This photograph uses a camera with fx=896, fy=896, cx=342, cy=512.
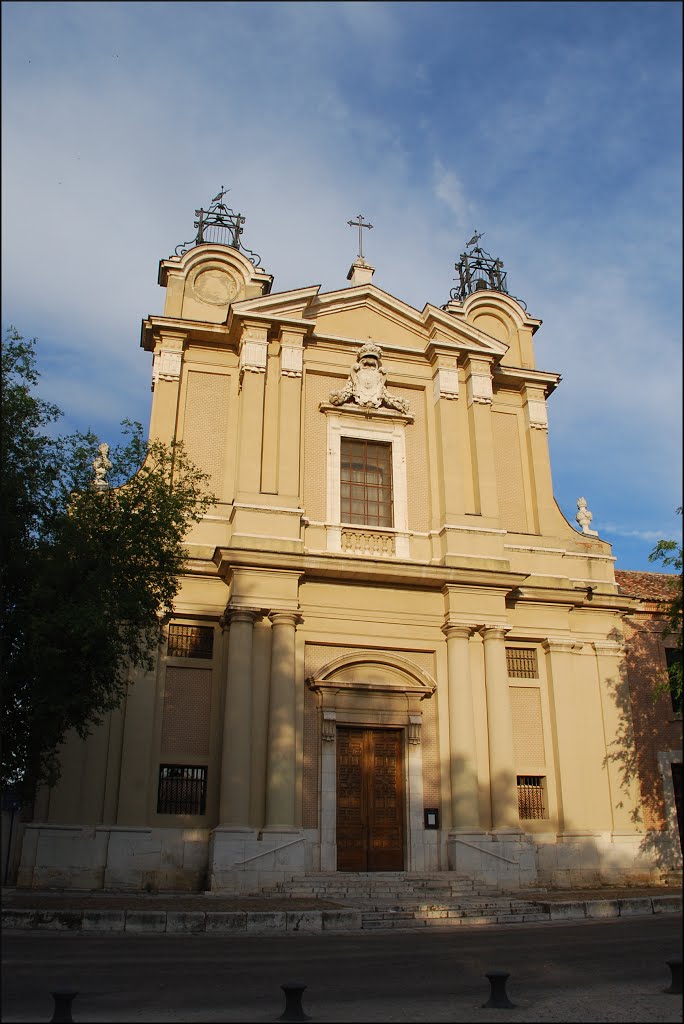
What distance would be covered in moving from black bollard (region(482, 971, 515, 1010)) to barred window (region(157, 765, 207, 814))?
447 inches

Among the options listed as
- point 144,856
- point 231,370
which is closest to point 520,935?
point 144,856

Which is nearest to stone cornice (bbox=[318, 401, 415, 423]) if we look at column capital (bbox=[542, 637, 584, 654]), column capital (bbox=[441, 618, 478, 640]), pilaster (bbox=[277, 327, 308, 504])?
pilaster (bbox=[277, 327, 308, 504])

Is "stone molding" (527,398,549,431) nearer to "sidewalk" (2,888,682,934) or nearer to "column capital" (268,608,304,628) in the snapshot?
"column capital" (268,608,304,628)

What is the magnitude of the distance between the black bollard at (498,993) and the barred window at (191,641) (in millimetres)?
12297

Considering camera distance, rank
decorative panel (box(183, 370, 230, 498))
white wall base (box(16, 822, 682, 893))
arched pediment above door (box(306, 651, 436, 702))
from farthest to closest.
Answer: decorative panel (box(183, 370, 230, 498)), arched pediment above door (box(306, 651, 436, 702)), white wall base (box(16, 822, 682, 893))

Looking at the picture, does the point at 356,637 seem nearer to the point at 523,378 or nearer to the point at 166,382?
the point at 166,382

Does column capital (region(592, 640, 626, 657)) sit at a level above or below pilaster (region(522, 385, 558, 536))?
below

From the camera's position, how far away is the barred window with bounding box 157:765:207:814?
18.2 metres

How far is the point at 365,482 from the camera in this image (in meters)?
21.7

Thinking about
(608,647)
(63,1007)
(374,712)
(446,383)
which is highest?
(446,383)

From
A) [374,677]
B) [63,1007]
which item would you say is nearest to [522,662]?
[374,677]

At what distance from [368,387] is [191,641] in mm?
7655

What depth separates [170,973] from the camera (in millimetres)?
9453

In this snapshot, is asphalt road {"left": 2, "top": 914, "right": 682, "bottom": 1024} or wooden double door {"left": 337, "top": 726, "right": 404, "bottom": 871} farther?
wooden double door {"left": 337, "top": 726, "right": 404, "bottom": 871}
